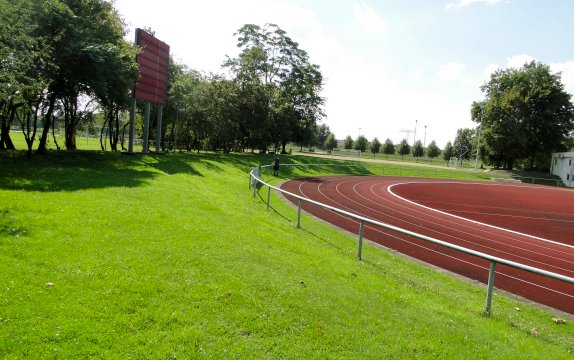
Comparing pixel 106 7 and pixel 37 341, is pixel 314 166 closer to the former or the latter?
pixel 106 7

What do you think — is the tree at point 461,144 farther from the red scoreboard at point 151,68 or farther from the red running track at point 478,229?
the red scoreboard at point 151,68

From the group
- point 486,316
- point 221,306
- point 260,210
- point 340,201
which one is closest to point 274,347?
point 221,306

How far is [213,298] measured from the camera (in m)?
5.38

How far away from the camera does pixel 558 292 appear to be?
29.1 feet

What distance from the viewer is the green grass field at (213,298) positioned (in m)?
4.37

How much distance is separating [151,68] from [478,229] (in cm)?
2356

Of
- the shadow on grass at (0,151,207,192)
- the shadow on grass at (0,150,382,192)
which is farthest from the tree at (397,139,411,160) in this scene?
the shadow on grass at (0,151,207,192)

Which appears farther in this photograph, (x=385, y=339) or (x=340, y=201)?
(x=340, y=201)

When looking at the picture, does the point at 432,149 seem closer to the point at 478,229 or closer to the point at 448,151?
the point at 448,151

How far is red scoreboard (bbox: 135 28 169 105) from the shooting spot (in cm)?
2550

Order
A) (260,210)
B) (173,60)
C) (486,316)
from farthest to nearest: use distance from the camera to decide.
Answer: (173,60) → (260,210) → (486,316)

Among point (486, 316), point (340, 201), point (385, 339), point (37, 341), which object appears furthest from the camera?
point (340, 201)

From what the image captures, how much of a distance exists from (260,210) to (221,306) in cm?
958

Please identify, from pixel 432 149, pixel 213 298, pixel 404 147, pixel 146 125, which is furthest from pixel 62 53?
pixel 432 149
